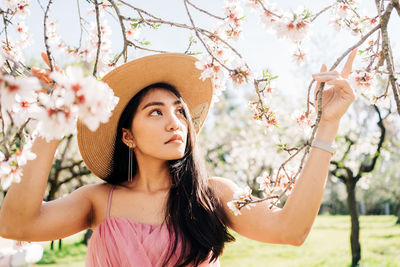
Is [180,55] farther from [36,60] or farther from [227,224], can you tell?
[36,60]

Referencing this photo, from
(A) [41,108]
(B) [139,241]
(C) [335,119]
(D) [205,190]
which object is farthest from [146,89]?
(A) [41,108]

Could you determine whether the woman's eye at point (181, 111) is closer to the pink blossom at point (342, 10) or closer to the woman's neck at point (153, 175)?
the woman's neck at point (153, 175)

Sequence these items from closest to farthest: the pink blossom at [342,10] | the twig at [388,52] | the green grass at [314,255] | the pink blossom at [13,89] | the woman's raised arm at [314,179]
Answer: the pink blossom at [13,89] < the twig at [388,52] < the woman's raised arm at [314,179] < the pink blossom at [342,10] < the green grass at [314,255]

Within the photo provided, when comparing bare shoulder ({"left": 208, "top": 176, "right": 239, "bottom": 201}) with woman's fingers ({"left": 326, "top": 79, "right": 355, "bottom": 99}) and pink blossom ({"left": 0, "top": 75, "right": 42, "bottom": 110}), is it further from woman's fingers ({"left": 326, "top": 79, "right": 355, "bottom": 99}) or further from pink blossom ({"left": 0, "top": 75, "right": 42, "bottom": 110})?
pink blossom ({"left": 0, "top": 75, "right": 42, "bottom": 110})

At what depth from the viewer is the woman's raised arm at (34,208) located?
1.49 m

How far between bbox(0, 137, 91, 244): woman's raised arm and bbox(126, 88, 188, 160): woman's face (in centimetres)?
47

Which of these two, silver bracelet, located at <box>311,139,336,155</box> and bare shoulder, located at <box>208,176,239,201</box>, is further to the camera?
bare shoulder, located at <box>208,176,239,201</box>

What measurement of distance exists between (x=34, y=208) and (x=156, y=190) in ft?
2.02

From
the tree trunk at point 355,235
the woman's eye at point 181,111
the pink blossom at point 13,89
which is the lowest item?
the tree trunk at point 355,235

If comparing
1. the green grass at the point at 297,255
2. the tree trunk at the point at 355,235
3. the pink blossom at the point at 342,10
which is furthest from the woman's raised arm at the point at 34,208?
the tree trunk at the point at 355,235

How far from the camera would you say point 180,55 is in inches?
78.3

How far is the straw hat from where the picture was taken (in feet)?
6.23

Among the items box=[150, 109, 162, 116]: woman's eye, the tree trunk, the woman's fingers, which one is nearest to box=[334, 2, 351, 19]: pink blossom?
the woman's fingers

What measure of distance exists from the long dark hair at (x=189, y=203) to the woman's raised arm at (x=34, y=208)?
18.2 inches
